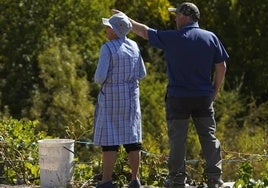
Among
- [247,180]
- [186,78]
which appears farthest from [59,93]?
[247,180]

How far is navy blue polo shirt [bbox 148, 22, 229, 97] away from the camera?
21.0 ft

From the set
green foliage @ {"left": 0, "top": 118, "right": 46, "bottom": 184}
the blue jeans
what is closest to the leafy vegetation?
green foliage @ {"left": 0, "top": 118, "right": 46, "bottom": 184}

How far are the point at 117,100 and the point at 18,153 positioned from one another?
184 centimetres

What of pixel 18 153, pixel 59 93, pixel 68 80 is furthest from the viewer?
pixel 68 80

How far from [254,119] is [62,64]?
4004 millimetres

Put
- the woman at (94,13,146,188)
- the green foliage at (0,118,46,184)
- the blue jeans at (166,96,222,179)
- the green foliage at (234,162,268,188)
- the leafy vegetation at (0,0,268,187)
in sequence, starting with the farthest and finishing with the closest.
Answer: the leafy vegetation at (0,0,268,187) < the green foliage at (0,118,46,184) < the blue jeans at (166,96,222,179) < the woman at (94,13,146,188) < the green foliage at (234,162,268,188)

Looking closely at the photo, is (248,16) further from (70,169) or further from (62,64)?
(70,169)

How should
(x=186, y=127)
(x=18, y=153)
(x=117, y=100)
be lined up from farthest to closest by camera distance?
(x=18, y=153) → (x=186, y=127) → (x=117, y=100)

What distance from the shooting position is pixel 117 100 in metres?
6.35

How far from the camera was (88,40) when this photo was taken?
615 inches

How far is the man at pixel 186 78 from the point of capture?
641 cm

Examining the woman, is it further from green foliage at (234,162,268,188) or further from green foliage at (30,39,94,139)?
green foliage at (30,39,94,139)

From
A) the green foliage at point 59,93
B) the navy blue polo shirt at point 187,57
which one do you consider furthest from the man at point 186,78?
the green foliage at point 59,93

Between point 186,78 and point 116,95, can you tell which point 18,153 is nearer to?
point 116,95
